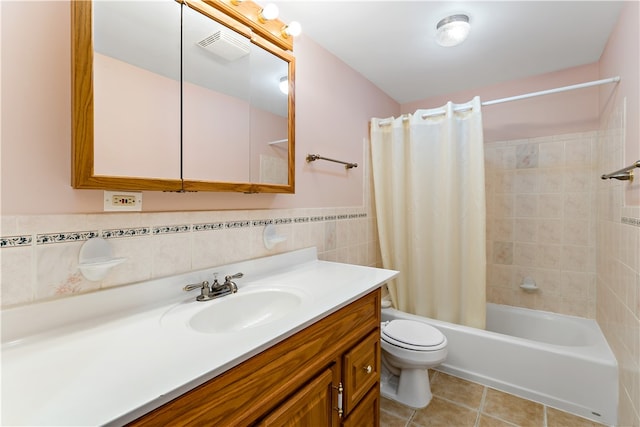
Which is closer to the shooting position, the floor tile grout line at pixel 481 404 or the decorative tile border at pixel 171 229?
the decorative tile border at pixel 171 229

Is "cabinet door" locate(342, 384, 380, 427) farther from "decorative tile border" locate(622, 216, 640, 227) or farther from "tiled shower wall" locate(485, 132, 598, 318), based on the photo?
"tiled shower wall" locate(485, 132, 598, 318)

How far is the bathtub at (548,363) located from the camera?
4.85ft

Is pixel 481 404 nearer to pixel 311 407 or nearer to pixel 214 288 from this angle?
pixel 311 407

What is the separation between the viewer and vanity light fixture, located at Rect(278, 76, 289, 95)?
148 cm

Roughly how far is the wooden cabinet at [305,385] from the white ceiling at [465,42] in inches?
59.0

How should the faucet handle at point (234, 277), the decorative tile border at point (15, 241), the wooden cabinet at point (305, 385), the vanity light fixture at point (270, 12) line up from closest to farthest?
the wooden cabinet at point (305, 385) < the decorative tile border at point (15, 241) < the faucet handle at point (234, 277) < the vanity light fixture at point (270, 12)

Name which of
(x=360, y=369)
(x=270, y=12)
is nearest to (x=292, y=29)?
(x=270, y=12)

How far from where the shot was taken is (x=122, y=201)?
927 millimetres

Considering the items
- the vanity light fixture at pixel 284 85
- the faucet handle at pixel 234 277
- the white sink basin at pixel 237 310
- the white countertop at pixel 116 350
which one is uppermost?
the vanity light fixture at pixel 284 85

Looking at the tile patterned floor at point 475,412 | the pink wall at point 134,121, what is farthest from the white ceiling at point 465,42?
the tile patterned floor at point 475,412

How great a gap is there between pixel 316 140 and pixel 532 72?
1846 millimetres

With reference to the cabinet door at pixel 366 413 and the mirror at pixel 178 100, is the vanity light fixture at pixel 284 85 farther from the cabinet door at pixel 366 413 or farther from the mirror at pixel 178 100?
the cabinet door at pixel 366 413

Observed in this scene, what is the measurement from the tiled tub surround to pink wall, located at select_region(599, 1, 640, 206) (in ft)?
5.30

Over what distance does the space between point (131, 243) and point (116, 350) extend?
0.39 m
